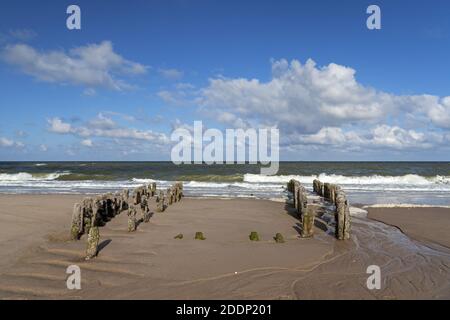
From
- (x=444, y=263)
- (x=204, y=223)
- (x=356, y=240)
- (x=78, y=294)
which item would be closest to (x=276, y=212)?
(x=204, y=223)

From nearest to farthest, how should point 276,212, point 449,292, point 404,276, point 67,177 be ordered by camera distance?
point 449,292
point 404,276
point 276,212
point 67,177

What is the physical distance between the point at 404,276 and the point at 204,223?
7290 mm

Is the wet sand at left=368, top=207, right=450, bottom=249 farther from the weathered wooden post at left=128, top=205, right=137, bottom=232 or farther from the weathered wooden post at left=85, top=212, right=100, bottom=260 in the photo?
the weathered wooden post at left=85, top=212, right=100, bottom=260

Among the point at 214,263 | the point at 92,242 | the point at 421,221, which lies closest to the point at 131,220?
the point at 92,242

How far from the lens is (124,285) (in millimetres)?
7176

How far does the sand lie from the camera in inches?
275

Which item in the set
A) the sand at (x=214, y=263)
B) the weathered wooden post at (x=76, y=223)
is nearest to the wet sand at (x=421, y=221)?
the sand at (x=214, y=263)

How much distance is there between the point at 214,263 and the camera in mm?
8789

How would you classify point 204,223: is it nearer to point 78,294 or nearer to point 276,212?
point 276,212

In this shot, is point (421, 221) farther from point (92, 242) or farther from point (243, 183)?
point (243, 183)
